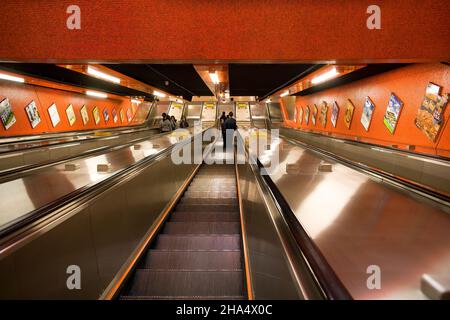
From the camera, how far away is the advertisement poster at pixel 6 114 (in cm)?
741

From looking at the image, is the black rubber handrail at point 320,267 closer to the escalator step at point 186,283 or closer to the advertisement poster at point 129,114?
the escalator step at point 186,283

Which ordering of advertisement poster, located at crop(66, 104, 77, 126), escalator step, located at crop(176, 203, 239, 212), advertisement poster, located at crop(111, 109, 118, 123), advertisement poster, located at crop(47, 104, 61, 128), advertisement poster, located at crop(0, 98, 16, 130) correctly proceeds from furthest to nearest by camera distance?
advertisement poster, located at crop(111, 109, 118, 123), advertisement poster, located at crop(66, 104, 77, 126), advertisement poster, located at crop(47, 104, 61, 128), advertisement poster, located at crop(0, 98, 16, 130), escalator step, located at crop(176, 203, 239, 212)

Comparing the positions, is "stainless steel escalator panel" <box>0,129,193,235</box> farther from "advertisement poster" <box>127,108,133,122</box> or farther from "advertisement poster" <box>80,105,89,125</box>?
"advertisement poster" <box>127,108,133,122</box>

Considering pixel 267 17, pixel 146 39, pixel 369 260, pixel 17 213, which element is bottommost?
pixel 369 260

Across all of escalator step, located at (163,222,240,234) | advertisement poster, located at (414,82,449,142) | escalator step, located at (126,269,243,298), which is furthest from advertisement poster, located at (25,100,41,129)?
advertisement poster, located at (414,82,449,142)

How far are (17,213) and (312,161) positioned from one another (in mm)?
3754

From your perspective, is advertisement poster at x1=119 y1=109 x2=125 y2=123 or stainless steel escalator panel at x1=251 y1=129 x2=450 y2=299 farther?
advertisement poster at x1=119 y1=109 x2=125 y2=123

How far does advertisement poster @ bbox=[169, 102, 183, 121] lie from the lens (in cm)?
1812

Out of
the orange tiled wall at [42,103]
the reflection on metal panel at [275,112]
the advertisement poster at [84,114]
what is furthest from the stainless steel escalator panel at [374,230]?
the reflection on metal panel at [275,112]

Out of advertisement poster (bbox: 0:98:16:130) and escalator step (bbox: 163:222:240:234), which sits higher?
advertisement poster (bbox: 0:98:16:130)

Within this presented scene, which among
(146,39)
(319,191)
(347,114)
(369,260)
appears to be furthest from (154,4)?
(347,114)
